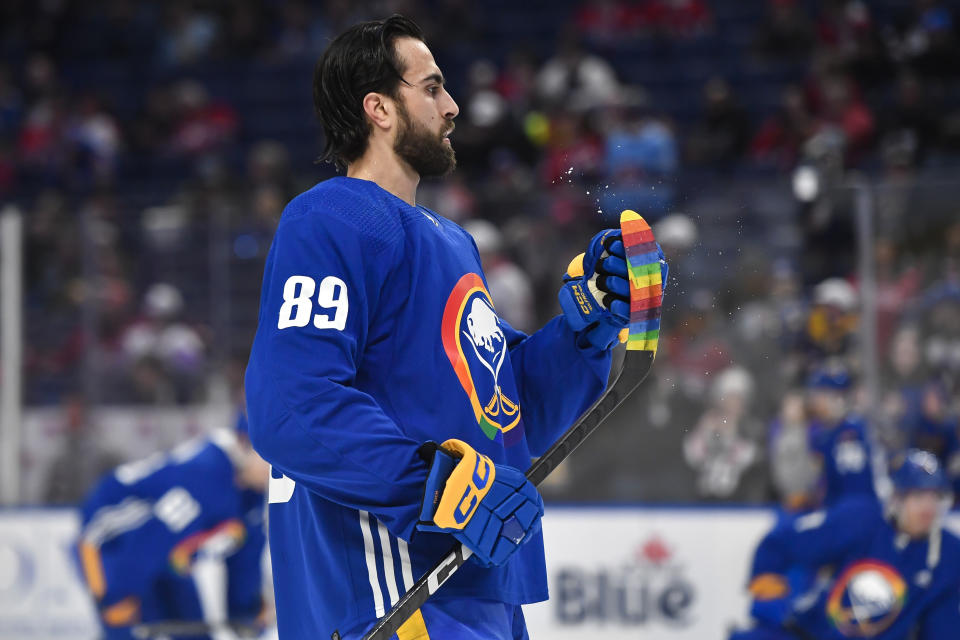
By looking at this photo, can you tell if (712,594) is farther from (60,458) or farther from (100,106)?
(100,106)

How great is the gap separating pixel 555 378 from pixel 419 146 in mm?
456

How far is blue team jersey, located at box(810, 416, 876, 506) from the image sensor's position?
4.60m

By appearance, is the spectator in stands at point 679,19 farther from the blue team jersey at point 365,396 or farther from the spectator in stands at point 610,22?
the blue team jersey at point 365,396

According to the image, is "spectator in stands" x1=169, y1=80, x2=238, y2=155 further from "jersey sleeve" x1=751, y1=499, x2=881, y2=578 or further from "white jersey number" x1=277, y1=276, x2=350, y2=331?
"white jersey number" x1=277, y1=276, x2=350, y2=331

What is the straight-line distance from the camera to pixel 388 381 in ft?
5.89

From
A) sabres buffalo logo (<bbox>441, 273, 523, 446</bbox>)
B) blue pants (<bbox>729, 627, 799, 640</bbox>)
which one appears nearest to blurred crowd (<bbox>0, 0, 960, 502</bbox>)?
sabres buffalo logo (<bbox>441, 273, 523, 446</bbox>)

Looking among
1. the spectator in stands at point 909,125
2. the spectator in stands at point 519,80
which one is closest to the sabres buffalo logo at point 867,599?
the spectator in stands at point 909,125

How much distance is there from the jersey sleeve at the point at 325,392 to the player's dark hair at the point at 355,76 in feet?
0.77

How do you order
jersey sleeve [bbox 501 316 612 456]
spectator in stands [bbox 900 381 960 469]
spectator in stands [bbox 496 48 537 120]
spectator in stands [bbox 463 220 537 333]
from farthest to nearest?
spectator in stands [bbox 496 48 537 120] → spectator in stands [bbox 463 220 537 333] → spectator in stands [bbox 900 381 960 469] → jersey sleeve [bbox 501 316 612 456]

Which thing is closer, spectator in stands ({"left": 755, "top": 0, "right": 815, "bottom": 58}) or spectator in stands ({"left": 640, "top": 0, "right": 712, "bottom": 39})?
spectator in stands ({"left": 755, "top": 0, "right": 815, "bottom": 58})

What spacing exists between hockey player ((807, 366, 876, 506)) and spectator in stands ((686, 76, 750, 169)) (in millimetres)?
2266

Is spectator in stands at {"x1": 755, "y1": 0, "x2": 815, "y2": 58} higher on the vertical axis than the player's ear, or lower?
higher

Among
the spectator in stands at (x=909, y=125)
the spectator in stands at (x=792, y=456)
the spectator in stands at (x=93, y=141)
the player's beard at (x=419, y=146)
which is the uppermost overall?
the spectator in stands at (x=93, y=141)

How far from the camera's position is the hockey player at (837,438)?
4.62 meters
